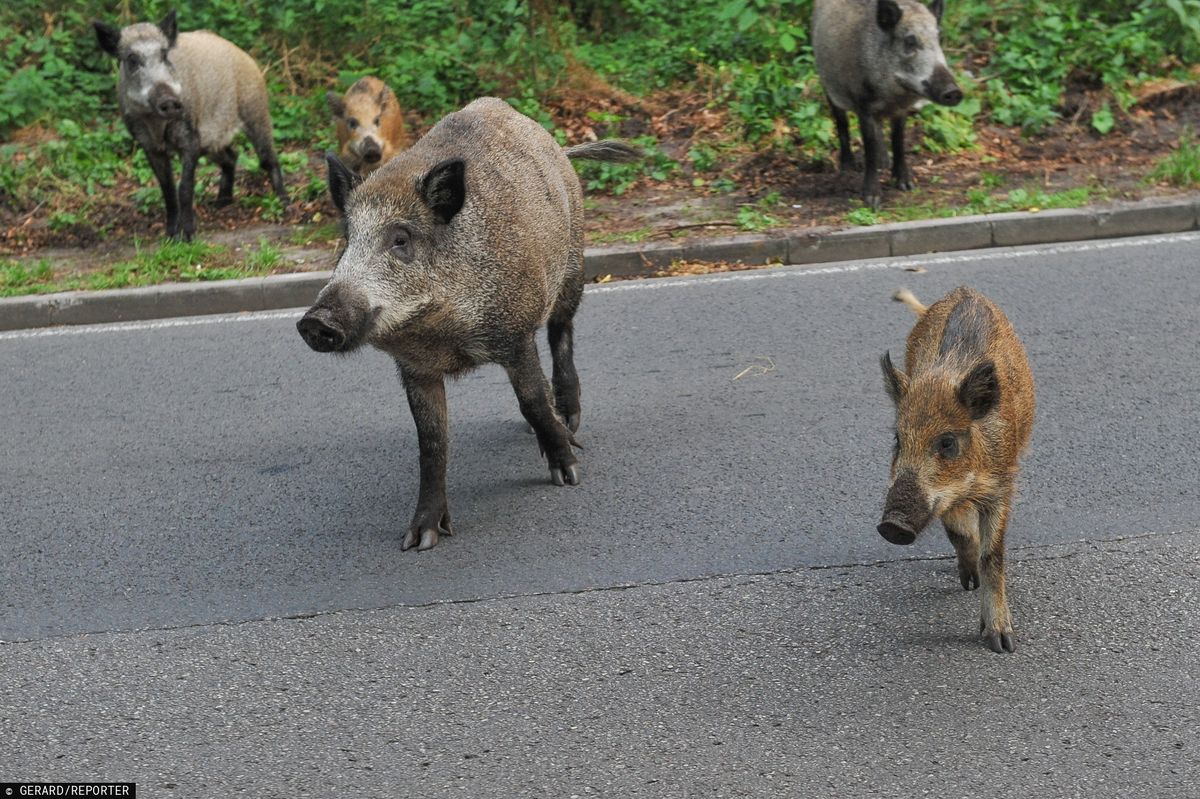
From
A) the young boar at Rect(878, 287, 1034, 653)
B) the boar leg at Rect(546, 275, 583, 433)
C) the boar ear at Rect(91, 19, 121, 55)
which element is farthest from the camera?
the boar ear at Rect(91, 19, 121, 55)

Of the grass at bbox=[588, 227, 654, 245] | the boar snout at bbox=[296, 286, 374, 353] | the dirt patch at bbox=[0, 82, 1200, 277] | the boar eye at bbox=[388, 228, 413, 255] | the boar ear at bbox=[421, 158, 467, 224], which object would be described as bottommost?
the dirt patch at bbox=[0, 82, 1200, 277]

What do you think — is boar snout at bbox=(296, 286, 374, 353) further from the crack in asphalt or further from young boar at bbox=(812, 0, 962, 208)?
young boar at bbox=(812, 0, 962, 208)

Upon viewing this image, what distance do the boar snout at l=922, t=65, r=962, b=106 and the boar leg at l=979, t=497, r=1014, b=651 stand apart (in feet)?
20.3

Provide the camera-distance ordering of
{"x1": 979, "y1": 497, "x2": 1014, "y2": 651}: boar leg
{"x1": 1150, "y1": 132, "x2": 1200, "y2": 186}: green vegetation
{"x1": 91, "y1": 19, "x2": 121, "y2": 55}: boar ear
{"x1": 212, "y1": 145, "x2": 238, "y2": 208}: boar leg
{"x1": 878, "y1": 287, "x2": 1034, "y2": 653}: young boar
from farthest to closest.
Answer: {"x1": 212, "y1": 145, "x2": 238, "y2": 208}: boar leg
{"x1": 91, "y1": 19, "x2": 121, "y2": 55}: boar ear
{"x1": 1150, "y1": 132, "x2": 1200, "y2": 186}: green vegetation
{"x1": 979, "y1": 497, "x2": 1014, "y2": 651}: boar leg
{"x1": 878, "y1": 287, "x2": 1034, "y2": 653}: young boar

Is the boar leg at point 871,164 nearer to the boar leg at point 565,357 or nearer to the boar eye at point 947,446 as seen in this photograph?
the boar leg at point 565,357

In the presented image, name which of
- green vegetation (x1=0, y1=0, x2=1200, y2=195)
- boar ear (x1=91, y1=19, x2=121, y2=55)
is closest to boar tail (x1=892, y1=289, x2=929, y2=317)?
green vegetation (x1=0, y1=0, x2=1200, y2=195)

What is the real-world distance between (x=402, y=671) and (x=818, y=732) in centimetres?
138

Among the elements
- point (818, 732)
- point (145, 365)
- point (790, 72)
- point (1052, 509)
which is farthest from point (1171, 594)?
point (790, 72)

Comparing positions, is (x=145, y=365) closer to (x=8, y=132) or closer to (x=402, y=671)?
(x=402, y=671)

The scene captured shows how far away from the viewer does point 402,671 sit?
15.5 feet

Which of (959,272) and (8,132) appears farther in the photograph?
(8,132)

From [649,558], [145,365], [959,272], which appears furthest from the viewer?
[959,272]

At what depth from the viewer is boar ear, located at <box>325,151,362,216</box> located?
559 centimetres

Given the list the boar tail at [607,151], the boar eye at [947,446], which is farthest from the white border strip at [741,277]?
the boar eye at [947,446]
